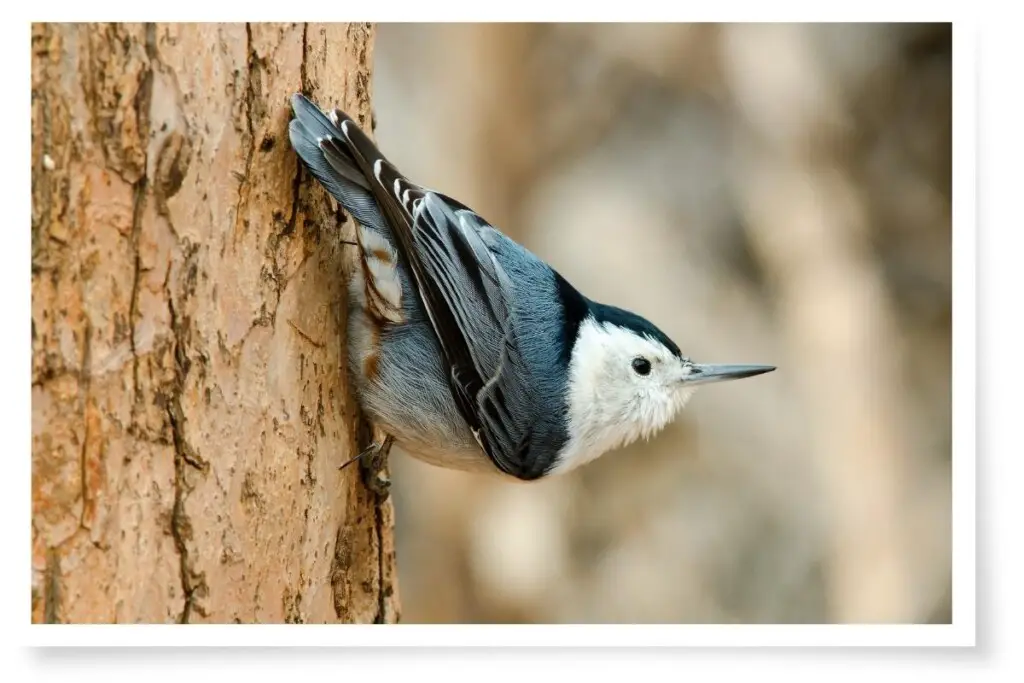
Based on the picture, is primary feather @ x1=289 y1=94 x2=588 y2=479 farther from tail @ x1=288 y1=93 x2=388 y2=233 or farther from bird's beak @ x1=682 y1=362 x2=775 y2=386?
bird's beak @ x1=682 y1=362 x2=775 y2=386

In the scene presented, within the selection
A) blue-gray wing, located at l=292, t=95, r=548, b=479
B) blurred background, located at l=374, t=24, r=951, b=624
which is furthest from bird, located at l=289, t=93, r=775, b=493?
blurred background, located at l=374, t=24, r=951, b=624

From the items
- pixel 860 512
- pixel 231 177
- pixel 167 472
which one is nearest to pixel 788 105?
pixel 860 512

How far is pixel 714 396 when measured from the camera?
2.27m

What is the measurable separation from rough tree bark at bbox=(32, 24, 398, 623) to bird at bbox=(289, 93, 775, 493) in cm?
9

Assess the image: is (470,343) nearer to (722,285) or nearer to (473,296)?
(473,296)

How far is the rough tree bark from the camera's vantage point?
55.6 inches

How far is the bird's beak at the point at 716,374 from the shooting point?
6.01 ft

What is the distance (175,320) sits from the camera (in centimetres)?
148

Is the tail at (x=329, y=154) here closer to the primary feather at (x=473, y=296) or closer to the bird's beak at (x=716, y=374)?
the primary feather at (x=473, y=296)

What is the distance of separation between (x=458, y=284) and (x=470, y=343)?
101 millimetres

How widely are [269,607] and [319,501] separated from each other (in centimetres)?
19

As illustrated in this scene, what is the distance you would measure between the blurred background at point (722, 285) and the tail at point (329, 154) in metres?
0.38
